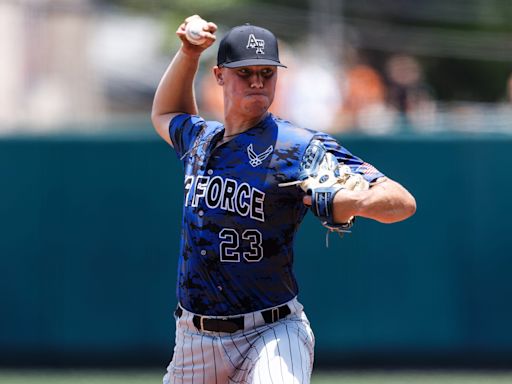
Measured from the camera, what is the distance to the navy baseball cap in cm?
471

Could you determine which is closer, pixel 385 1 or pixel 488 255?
pixel 488 255

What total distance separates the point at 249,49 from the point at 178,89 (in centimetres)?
79

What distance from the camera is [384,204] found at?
431cm

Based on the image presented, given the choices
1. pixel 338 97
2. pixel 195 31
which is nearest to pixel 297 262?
pixel 338 97

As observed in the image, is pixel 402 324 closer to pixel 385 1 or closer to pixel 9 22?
pixel 9 22

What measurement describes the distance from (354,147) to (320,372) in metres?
1.72

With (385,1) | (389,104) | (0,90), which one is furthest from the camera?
(385,1)

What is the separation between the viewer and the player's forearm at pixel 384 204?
4305mm

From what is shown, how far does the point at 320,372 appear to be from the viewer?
8719 mm

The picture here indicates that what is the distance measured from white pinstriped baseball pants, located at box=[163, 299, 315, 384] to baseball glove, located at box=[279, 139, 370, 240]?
0.52 m

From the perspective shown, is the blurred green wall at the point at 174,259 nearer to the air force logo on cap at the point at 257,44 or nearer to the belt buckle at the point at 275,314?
the belt buckle at the point at 275,314

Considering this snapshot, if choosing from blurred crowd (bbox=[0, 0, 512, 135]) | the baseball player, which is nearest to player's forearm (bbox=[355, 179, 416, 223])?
the baseball player

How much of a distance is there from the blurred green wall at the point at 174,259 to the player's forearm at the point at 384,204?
432 centimetres

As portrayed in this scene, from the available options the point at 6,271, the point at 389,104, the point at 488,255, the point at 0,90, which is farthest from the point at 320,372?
the point at 0,90
